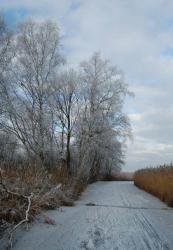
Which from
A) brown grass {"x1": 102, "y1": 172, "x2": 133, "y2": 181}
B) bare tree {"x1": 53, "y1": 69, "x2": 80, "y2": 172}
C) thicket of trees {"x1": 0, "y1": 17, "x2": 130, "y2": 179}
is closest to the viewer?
thicket of trees {"x1": 0, "y1": 17, "x2": 130, "y2": 179}

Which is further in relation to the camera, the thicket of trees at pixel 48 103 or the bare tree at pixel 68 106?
the bare tree at pixel 68 106

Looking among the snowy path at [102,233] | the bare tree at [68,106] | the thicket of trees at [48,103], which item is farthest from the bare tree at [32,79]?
the snowy path at [102,233]

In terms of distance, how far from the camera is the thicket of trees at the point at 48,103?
22.8m

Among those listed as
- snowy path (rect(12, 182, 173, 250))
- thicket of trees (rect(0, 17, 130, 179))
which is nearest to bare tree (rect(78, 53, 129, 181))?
thicket of trees (rect(0, 17, 130, 179))

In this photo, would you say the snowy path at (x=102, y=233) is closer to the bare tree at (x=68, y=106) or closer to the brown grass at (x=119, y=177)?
the bare tree at (x=68, y=106)

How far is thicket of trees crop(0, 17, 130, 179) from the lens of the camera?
22.8m

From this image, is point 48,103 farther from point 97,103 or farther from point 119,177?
point 119,177

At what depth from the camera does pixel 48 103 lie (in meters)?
26.8

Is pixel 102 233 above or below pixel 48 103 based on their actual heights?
below

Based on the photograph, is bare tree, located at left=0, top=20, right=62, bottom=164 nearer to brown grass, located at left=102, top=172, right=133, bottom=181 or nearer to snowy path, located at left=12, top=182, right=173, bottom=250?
snowy path, located at left=12, top=182, right=173, bottom=250

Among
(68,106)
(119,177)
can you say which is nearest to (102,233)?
(68,106)

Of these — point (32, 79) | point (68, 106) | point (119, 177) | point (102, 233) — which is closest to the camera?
point (102, 233)

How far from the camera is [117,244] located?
623 cm

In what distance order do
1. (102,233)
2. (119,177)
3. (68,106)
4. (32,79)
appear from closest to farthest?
1. (102,233)
2. (32,79)
3. (68,106)
4. (119,177)
